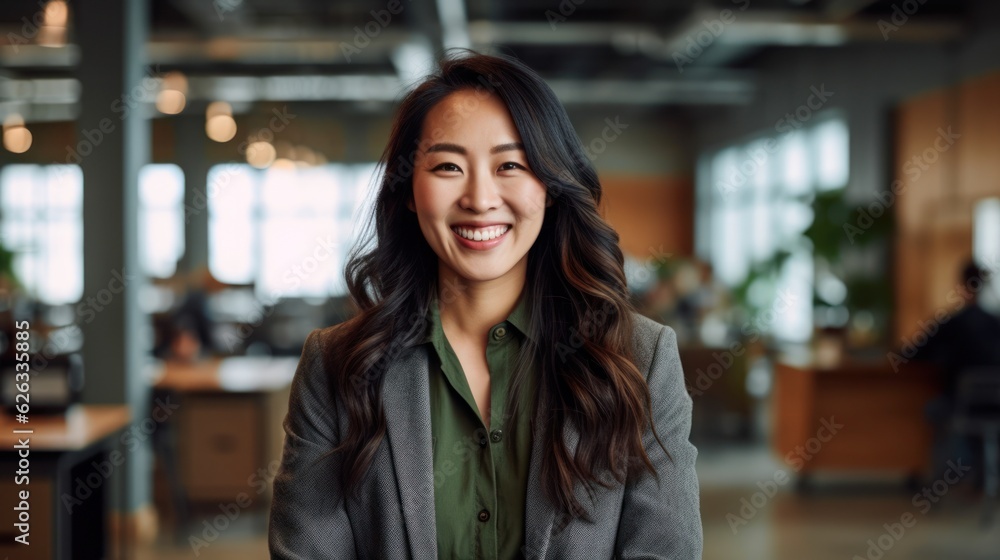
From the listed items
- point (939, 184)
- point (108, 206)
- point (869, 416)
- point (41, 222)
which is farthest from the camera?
point (41, 222)

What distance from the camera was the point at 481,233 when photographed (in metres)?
1.48

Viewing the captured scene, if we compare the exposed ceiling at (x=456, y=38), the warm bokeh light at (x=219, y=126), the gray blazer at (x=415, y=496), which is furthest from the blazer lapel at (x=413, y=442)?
the warm bokeh light at (x=219, y=126)

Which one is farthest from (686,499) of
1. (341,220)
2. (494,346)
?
(341,220)

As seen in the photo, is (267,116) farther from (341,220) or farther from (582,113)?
(582,113)

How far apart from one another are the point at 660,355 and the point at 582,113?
57.9 feet

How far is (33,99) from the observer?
1474 centimetres

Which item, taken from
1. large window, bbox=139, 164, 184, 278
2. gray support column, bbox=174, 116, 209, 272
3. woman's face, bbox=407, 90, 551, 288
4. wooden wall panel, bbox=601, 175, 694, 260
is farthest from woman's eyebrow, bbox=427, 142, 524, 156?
wooden wall panel, bbox=601, 175, 694, 260

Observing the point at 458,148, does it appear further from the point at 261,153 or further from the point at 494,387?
the point at 261,153

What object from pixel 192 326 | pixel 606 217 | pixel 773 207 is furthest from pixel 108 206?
pixel 773 207

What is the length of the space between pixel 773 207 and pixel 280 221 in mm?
9242

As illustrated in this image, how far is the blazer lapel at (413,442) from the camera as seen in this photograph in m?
1.47

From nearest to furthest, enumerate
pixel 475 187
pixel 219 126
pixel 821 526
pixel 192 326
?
pixel 475 187, pixel 821 526, pixel 192 326, pixel 219 126

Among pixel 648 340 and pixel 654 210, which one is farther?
pixel 654 210

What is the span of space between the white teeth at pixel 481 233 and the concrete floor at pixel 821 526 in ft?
15.0
